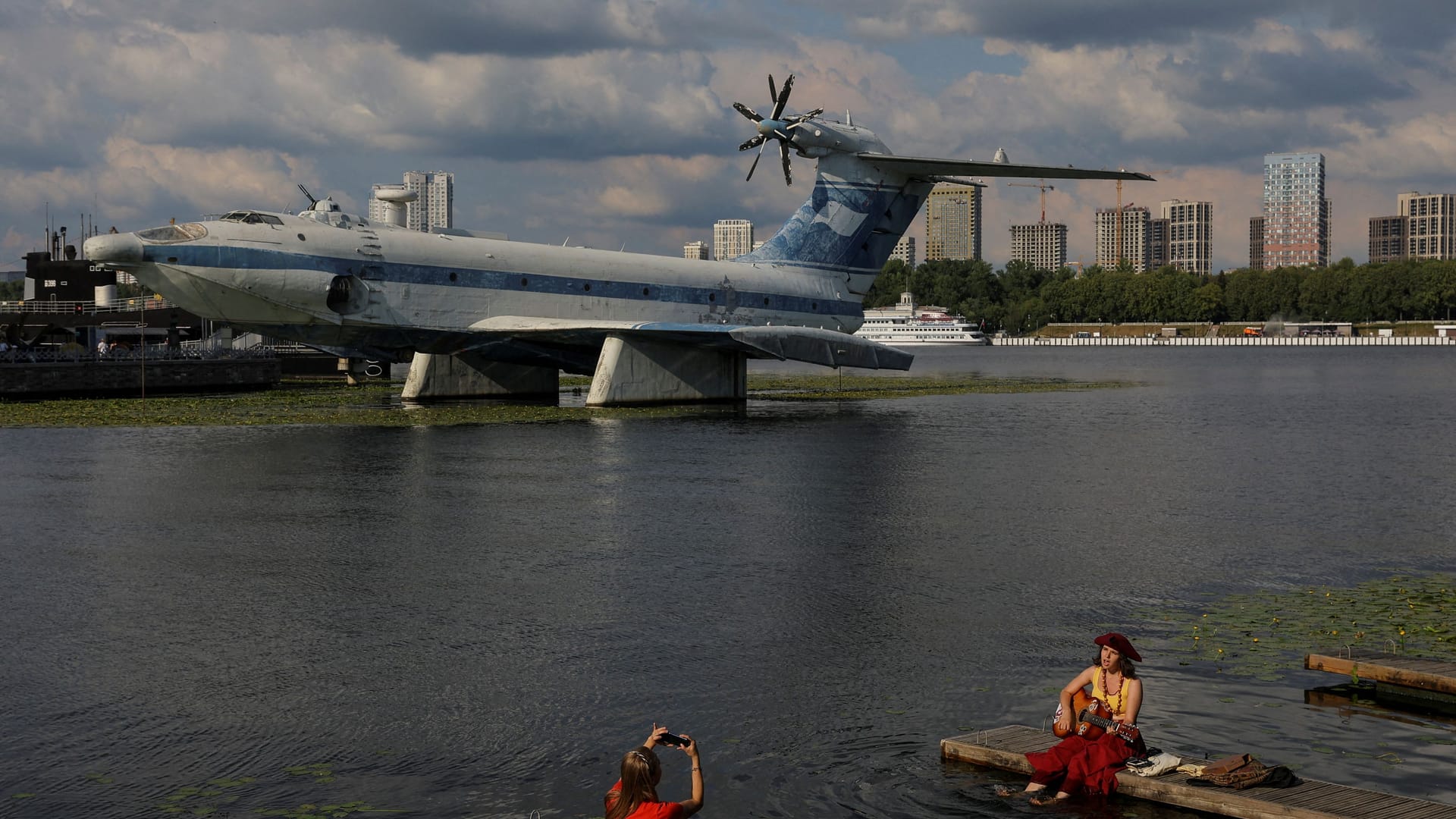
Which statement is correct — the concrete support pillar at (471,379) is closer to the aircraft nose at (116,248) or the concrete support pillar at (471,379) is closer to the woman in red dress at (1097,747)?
the aircraft nose at (116,248)

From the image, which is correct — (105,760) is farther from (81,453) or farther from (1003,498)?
(81,453)

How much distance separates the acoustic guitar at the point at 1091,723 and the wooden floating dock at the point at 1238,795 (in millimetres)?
158

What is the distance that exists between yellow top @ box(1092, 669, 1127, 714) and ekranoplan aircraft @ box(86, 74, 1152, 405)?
1350 inches

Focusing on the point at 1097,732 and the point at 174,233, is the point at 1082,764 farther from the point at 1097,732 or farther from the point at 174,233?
the point at 174,233

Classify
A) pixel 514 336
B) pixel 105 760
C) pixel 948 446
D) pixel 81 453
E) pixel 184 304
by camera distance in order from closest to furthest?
pixel 105 760 < pixel 81 453 < pixel 948 446 < pixel 184 304 < pixel 514 336

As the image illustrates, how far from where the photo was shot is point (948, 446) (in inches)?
1288

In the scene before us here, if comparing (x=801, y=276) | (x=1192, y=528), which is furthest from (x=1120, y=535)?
(x=801, y=276)

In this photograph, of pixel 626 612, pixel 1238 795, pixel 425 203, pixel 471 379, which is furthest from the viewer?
pixel 425 203

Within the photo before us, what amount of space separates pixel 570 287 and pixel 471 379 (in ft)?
25.6

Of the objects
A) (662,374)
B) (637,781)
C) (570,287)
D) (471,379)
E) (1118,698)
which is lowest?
(1118,698)

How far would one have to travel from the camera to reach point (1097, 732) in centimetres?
916

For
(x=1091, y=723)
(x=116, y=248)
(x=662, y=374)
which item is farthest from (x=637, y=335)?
(x=1091, y=723)

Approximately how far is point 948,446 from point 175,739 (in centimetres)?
2487

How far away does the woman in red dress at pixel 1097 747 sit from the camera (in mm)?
8883
